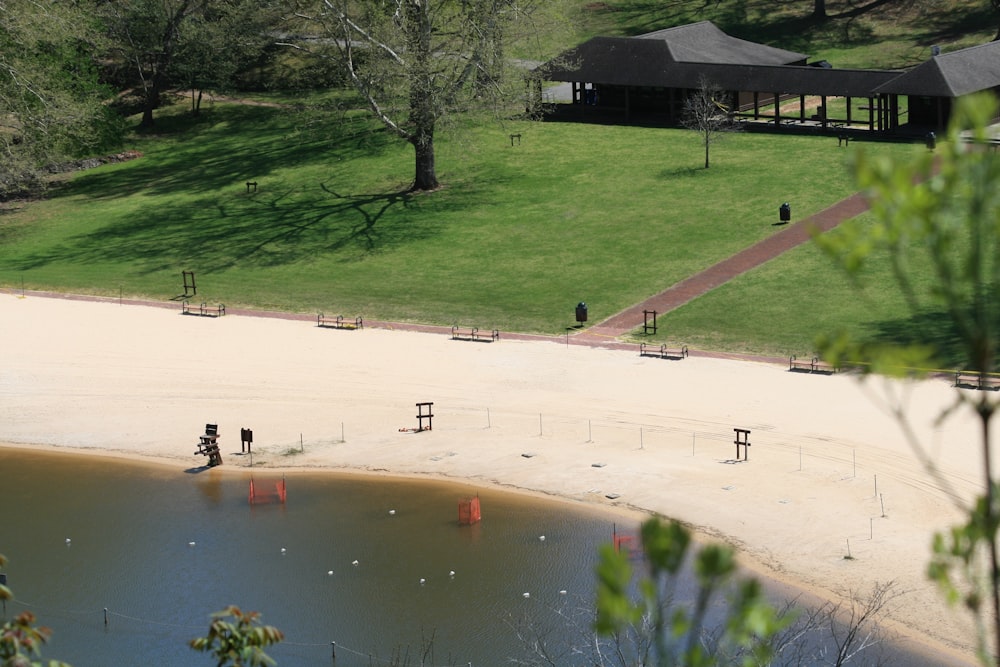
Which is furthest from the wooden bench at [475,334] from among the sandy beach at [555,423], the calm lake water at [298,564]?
the calm lake water at [298,564]

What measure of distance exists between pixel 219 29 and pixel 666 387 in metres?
48.3

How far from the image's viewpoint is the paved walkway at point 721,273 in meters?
49.5

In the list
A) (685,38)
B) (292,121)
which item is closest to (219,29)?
(292,121)

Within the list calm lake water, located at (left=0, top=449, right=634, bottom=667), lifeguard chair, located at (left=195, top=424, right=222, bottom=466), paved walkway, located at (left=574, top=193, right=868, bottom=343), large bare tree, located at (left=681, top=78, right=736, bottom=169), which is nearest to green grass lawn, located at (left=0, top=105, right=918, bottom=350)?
paved walkway, located at (left=574, top=193, right=868, bottom=343)

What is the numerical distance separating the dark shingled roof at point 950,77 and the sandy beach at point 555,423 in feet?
91.0

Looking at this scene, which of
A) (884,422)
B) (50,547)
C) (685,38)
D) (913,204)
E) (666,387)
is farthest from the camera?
(685,38)

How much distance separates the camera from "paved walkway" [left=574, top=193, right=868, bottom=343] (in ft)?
163

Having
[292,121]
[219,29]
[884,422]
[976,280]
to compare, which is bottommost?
[884,422]

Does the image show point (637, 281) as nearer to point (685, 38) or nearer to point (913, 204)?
point (685, 38)

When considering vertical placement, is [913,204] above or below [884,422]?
above

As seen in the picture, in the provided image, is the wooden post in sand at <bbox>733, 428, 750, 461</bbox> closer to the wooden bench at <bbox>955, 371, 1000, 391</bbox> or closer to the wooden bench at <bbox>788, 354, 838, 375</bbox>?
the wooden bench at <bbox>788, 354, 838, 375</bbox>

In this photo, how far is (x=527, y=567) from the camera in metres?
32.7

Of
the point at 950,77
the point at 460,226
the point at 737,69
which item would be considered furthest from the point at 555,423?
the point at 737,69

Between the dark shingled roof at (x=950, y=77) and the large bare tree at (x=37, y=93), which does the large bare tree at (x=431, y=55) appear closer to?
the large bare tree at (x=37, y=93)
